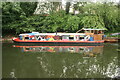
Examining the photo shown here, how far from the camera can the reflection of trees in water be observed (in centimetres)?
706

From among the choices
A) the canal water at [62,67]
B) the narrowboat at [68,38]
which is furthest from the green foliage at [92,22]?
the canal water at [62,67]

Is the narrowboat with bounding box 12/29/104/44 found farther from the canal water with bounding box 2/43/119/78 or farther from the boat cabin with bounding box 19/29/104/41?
the canal water with bounding box 2/43/119/78

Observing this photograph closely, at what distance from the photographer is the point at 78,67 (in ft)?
26.6

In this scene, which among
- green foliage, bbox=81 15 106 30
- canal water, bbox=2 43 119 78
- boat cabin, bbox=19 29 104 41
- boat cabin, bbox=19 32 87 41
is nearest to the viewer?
canal water, bbox=2 43 119 78

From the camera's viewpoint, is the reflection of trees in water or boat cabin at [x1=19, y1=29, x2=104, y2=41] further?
boat cabin at [x1=19, y1=29, x2=104, y2=41]

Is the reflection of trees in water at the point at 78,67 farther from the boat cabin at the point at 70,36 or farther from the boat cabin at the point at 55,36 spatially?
the boat cabin at the point at 55,36

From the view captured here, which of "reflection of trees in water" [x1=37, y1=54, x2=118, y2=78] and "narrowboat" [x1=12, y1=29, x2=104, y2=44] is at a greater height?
"narrowboat" [x1=12, y1=29, x2=104, y2=44]

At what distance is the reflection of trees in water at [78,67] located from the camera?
23.2 ft

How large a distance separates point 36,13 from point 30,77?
48.4ft

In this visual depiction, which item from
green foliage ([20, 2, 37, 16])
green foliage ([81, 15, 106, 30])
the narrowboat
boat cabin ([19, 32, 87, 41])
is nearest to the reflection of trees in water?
the narrowboat

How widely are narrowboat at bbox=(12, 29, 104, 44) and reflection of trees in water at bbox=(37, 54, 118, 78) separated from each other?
4.75m

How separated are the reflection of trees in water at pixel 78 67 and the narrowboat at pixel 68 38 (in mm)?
4753

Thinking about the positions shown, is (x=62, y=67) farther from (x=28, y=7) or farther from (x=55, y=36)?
(x=28, y=7)

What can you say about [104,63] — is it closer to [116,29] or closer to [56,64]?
[56,64]
